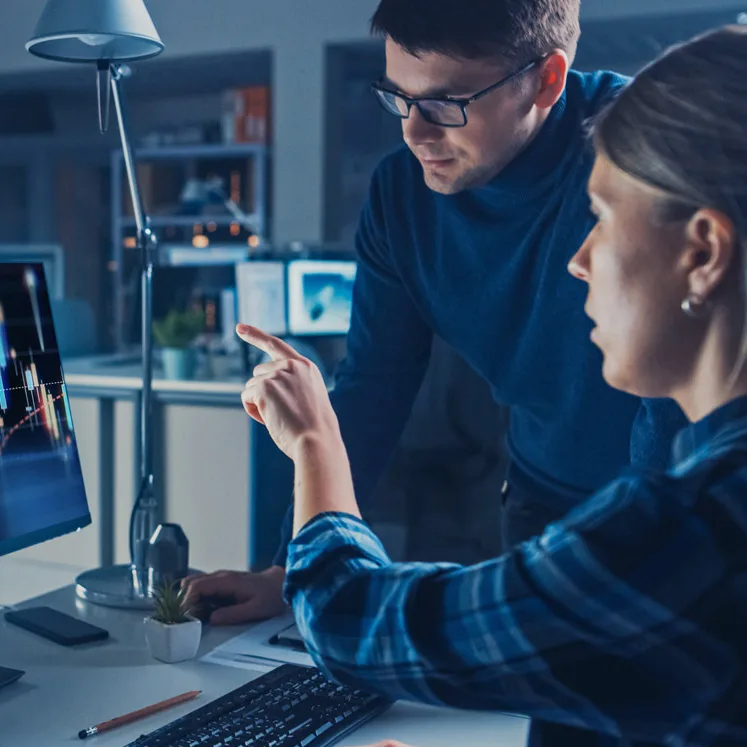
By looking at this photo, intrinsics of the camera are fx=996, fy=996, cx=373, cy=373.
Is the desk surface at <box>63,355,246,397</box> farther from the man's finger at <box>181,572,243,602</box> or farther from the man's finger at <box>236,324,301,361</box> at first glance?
the man's finger at <box>236,324,301,361</box>

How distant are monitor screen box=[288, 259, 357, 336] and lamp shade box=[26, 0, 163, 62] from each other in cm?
182

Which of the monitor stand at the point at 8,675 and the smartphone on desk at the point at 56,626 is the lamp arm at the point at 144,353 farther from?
the monitor stand at the point at 8,675

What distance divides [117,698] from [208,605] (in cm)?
26

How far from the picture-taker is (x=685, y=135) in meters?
0.59

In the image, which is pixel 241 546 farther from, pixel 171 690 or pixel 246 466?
pixel 171 690

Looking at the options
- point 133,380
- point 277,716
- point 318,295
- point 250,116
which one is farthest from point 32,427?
point 250,116

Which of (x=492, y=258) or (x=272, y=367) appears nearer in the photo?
(x=272, y=367)

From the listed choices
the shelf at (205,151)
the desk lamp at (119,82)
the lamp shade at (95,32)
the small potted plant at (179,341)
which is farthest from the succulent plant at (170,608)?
the shelf at (205,151)

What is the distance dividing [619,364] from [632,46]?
5568 mm

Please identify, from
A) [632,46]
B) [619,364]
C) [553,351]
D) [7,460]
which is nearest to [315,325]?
[553,351]

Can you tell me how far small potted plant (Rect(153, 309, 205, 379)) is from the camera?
3.27 meters

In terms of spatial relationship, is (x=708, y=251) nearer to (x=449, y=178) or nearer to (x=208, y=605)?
(x=449, y=178)

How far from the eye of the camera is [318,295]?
3.45 m

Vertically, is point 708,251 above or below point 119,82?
below
